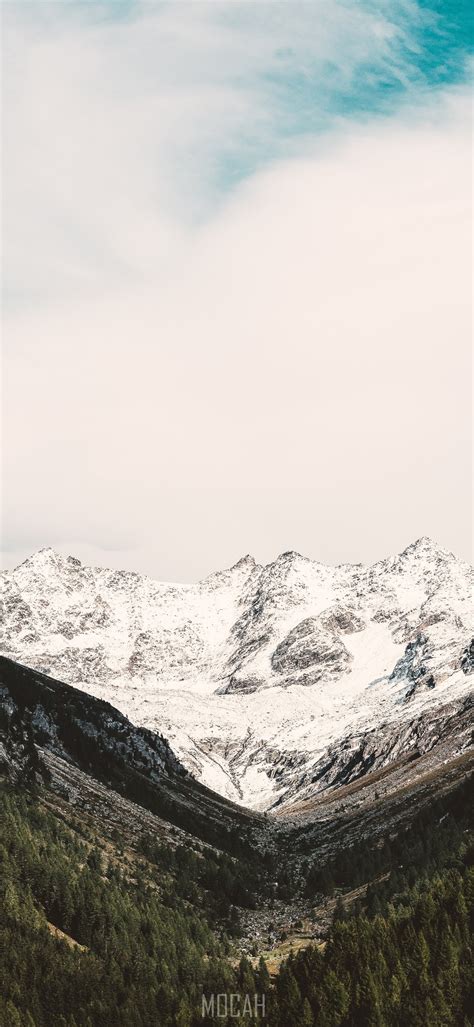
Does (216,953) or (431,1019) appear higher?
(216,953)

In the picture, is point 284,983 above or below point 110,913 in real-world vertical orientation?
below

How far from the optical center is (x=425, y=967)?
139500mm

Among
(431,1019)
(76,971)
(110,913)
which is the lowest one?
(431,1019)

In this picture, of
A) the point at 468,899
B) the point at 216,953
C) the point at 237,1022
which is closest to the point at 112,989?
the point at 237,1022

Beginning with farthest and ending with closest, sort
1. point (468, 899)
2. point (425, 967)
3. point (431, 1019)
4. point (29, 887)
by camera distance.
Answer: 1. point (29, 887)
2. point (468, 899)
3. point (425, 967)
4. point (431, 1019)

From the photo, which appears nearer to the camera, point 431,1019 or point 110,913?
point 431,1019

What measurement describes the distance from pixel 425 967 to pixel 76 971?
157 ft

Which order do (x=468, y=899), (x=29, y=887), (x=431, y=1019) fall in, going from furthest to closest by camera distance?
1. (x=29, y=887)
2. (x=468, y=899)
3. (x=431, y=1019)

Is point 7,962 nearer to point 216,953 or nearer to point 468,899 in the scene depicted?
point 216,953

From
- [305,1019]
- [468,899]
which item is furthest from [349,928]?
[305,1019]

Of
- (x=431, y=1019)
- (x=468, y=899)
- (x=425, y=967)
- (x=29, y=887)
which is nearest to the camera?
(x=431, y=1019)

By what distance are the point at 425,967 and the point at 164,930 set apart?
50734 millimetres

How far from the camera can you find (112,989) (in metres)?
146

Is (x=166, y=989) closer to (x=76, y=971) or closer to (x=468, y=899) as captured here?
(x=76, y=971)
